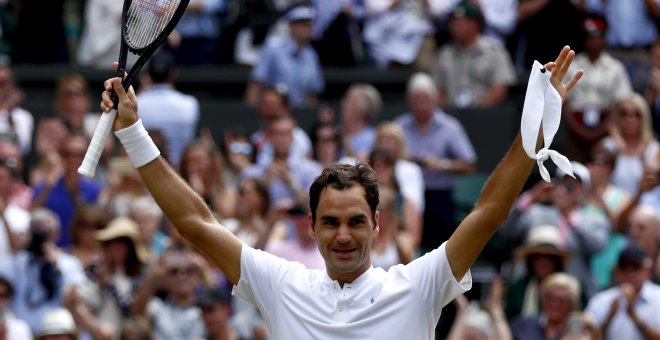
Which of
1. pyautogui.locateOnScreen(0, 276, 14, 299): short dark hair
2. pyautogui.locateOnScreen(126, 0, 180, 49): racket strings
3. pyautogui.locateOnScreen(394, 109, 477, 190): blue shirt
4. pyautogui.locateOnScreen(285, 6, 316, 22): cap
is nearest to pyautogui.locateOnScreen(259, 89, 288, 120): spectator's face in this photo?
pyautogui.locateOnScreen(394, 109, 477, 190): blue shirt

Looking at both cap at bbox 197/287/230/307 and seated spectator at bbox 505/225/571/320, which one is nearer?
cap at bbox 197/287/230/307

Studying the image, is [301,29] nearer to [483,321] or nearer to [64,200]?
[64,200]

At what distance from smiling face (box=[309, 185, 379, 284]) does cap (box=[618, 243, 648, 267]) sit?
5.41 metres

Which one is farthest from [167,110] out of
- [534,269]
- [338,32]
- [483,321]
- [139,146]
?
[139,146]

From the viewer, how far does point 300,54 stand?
48.9 ft

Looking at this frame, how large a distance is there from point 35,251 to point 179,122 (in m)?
2.72

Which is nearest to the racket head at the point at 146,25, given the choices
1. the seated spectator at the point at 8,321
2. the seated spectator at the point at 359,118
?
the seated spectator at the point at 8,321

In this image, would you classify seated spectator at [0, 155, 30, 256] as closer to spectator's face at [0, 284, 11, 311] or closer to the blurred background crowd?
the blurred background crowd

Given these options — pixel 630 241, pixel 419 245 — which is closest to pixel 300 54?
pixel 419 245

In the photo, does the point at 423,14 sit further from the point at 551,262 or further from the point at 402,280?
the point at 402,280

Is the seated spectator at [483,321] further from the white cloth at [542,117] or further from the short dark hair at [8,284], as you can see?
the white cloth at [542,117]

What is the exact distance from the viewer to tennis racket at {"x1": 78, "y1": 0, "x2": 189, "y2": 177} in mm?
5984

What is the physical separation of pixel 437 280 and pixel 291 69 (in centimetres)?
911

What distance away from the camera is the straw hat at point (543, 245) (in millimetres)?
11297
